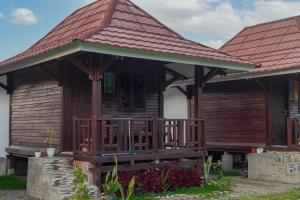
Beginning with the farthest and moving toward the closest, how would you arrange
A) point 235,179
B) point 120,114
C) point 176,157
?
point 235,179 → point 120,114 → point 176,157

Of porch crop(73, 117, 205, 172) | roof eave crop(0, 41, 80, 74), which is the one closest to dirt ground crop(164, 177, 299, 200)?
porch crop(73, 117, 205, 172)

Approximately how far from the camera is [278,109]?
16422 millimetres

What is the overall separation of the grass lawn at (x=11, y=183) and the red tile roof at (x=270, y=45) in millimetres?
7564

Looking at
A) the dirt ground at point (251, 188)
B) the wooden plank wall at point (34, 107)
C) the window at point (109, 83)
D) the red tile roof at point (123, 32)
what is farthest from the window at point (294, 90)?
the wooden plank wall at point (34, 107)

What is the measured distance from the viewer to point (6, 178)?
46.4 ft

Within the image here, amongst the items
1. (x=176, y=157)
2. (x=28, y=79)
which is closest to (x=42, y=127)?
(x=28, y=79)

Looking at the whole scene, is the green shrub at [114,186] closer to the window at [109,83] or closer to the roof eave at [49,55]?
the roof eave at [49,55]

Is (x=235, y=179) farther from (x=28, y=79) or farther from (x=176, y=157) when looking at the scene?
(x=28, y=79)

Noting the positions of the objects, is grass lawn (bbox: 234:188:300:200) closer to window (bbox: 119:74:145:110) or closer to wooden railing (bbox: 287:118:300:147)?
wooden railing (bbox: 287:118:300:147)

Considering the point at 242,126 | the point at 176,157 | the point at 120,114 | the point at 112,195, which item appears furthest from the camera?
the point at 242,126

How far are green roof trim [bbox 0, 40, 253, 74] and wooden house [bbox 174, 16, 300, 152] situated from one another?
257 centimetres

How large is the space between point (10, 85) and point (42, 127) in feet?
8.59

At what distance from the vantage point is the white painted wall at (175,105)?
64.8 feet

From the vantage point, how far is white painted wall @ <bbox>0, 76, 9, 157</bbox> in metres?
15.7
